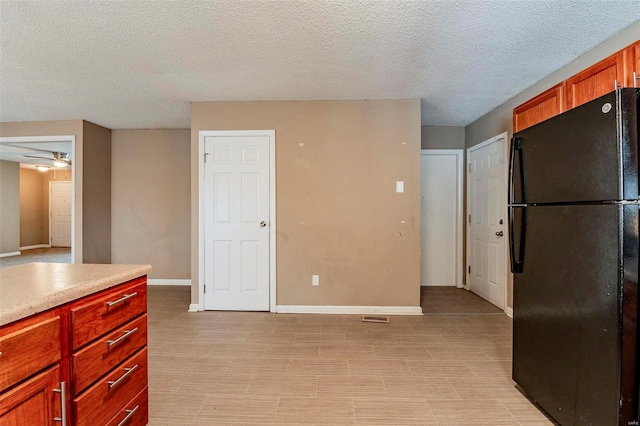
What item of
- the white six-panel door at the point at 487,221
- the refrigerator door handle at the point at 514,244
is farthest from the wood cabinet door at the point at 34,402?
the white six-panel door at the point at 487,221

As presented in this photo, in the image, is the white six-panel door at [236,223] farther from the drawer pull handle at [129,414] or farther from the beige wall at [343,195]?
the drawer pull handle at [129,414]

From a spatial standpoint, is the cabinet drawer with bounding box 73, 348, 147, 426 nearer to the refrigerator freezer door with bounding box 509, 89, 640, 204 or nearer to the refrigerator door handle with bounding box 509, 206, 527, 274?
the refrigerator door handle with bounding box 509, 206, 527, 274

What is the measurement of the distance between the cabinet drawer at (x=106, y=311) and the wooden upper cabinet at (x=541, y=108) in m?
3.13

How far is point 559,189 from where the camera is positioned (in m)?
1.57

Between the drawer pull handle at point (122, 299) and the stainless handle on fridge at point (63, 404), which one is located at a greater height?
the drawer pull handle at point (122, 299)

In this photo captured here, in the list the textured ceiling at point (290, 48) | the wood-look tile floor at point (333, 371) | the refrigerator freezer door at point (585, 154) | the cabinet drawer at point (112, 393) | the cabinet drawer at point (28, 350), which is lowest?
the wood-look tile floor at point (333, 371)

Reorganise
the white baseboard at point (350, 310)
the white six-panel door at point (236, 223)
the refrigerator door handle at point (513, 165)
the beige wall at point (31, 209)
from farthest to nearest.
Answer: the beige wall at point (31, 209) → the white six-panel door at point (236, 223) → the white baseboard at point (350, 310) → the refrigerator door handle at point (513, 165)

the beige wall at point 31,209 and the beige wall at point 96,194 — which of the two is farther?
the beige wall at point 31,209

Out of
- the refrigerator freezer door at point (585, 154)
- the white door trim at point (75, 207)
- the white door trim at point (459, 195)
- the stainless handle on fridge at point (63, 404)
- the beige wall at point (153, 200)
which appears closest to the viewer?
the stainless handle on fridge at point (63, 404)

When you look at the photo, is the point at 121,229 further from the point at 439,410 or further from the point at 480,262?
the point at 480,262

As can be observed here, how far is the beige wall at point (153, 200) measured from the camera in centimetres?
479

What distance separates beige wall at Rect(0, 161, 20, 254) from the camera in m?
7.23

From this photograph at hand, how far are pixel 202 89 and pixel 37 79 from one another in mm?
1538

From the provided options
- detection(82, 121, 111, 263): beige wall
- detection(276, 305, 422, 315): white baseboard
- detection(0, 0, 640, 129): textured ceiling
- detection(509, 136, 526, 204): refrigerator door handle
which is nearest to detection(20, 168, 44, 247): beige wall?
detection(82, 121, 111, 263): beige wall
